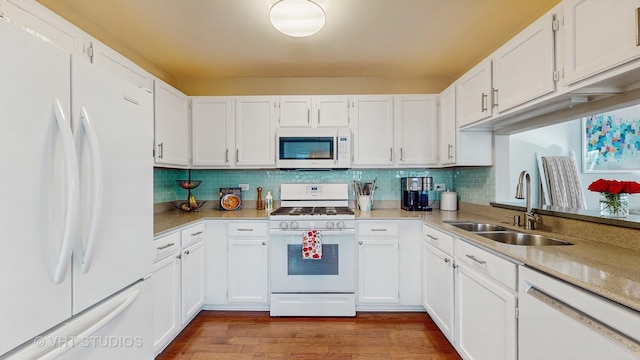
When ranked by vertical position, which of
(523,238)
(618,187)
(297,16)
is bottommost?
(523,238)

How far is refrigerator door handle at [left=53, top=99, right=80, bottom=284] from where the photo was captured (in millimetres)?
815

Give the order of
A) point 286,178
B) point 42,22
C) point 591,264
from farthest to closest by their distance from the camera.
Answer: point 286,178
point 42,22
point 591,264

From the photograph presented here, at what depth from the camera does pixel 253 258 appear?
2.55m

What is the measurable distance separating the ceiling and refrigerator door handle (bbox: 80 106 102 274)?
1.40m

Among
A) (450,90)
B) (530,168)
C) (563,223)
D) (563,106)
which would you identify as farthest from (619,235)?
(450,90)

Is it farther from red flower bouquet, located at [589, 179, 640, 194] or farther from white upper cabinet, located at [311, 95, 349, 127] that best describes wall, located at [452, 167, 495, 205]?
white upper cabinet, located at [311, 95, 349, 127]

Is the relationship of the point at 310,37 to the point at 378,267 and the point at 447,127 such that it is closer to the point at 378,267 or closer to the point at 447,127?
the point at 447,127

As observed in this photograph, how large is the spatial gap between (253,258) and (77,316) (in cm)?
165

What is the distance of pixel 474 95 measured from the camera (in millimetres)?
2211

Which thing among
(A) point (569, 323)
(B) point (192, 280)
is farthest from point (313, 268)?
(A) point (569, 323)

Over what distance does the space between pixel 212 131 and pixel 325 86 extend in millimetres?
1401

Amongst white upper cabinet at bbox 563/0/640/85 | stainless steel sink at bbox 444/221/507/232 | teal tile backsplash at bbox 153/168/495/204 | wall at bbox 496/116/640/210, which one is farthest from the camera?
teal tile backsplash at bbox 153/168/495/204

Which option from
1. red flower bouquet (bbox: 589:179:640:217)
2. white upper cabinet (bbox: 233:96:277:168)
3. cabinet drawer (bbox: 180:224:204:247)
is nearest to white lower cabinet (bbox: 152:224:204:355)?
cabinet drawer (bbox: 180:224:204:247)

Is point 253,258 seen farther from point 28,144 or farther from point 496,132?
point 496,132
